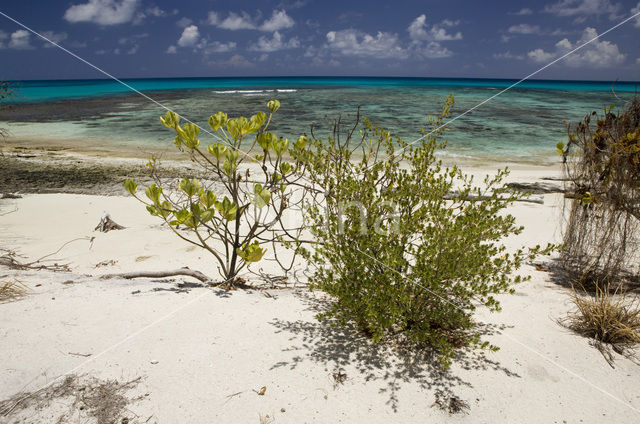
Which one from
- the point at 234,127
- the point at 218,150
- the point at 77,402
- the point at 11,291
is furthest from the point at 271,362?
the point at 11,291

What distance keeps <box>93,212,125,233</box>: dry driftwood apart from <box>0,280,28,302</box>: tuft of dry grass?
276cm

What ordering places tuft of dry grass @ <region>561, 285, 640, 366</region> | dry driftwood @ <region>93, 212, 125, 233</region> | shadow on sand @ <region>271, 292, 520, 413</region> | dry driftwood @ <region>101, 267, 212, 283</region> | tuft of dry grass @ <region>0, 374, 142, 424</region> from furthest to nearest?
dry driftwood @ <region>93, 212, 125, 233</region>, dry driftwood @ <region>101, 267, 212, 283</region>, tuft of dry grass @ <region>561, 285, 640, 366</region>, shadow on sand @ <region>271, 292, 520, 413</region>, tuft of dry grass @ <region>0, 374, 142, 424</region>

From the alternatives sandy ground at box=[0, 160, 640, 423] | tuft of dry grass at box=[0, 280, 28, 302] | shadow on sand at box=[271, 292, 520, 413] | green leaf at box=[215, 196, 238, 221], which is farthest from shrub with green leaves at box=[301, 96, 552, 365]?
tuft of dry grass at box=[0, 280, 28, 302]

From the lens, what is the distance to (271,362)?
2648mm

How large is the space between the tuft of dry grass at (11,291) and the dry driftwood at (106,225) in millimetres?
2762

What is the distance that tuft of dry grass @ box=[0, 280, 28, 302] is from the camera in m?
3.18

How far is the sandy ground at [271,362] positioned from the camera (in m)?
2.29

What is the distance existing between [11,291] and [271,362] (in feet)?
7.95

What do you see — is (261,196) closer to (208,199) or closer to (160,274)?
(208,199)

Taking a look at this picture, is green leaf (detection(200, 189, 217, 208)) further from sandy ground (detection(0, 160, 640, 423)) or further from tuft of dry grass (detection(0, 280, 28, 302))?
tuft of dry grass (detection(0, 280, 28, 302))

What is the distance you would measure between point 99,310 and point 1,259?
2195mm

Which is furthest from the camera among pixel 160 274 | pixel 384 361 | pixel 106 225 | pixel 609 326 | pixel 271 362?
pixel 106 225

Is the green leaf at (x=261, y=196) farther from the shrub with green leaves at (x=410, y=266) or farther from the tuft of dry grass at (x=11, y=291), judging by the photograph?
the tuft of dry grass at (x=11, y=291)

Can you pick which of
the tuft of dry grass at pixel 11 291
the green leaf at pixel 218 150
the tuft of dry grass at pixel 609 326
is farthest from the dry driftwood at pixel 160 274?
the tuft of dry grass at pixel 609 326
